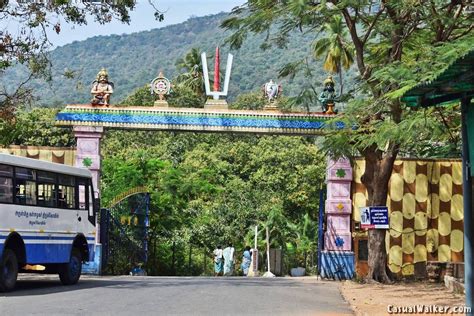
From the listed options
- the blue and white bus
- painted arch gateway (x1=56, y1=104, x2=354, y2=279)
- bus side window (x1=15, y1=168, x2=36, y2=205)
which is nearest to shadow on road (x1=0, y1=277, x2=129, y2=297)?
the blue and white bus

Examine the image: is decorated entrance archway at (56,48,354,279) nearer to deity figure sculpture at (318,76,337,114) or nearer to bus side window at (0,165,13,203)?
deity figure sculpture at (318,76,337,114)

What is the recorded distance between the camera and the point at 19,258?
778 inches

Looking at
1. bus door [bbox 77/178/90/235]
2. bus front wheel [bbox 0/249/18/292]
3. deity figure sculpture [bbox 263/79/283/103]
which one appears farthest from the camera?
deity figure sculpture [bbox 263/79/283/103]

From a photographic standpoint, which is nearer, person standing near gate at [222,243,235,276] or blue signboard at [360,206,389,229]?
blue signboard at [360,206,389,229]

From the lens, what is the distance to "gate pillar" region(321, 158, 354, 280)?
2719 centimetres

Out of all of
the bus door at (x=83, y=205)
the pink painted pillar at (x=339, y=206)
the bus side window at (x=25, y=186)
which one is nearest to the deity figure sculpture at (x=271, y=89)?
the pink painted pillar at (x=339, y=206)

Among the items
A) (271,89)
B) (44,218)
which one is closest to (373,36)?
(271,89)

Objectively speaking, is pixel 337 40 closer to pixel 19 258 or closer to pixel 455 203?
pixel 455 203

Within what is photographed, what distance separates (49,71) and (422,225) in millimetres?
12772

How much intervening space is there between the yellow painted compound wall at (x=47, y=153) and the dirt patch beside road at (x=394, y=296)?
940 cm

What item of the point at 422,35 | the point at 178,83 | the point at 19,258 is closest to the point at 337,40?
the point at 422,35

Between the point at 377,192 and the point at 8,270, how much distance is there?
1060 centimetres

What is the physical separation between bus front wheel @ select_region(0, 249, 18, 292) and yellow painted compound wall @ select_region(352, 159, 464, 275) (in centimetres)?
1202

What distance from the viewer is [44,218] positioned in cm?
2069
